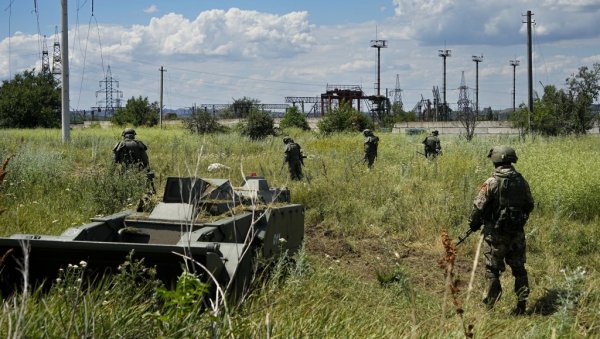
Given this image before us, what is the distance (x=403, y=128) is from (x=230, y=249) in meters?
53.5

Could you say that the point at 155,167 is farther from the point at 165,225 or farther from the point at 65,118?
the point at 165,225

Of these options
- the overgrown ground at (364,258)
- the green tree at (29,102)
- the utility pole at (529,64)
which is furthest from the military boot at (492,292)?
the green tree at (29,102)

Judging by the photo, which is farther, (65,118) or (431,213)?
(65,118)

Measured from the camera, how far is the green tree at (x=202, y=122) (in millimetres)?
39031

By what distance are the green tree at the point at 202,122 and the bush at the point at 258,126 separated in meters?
3.03

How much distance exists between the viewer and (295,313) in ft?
16.1

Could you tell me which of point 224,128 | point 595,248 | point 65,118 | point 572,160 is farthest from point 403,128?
point 595,248

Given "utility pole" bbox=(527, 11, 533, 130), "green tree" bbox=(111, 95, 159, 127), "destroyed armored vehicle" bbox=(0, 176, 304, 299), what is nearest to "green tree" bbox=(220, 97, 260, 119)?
"green tree" bbox=(111, 95, 159, 127)

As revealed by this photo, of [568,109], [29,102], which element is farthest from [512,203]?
[29,102]

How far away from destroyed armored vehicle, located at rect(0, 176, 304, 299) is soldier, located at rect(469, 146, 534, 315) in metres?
2.05

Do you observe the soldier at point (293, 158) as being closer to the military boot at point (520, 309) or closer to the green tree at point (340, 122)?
the military boot at point (520, 309)

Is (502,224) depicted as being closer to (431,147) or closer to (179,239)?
(179,239)

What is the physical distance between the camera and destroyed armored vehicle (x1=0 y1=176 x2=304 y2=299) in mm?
5391

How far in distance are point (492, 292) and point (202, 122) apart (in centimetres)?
3267
